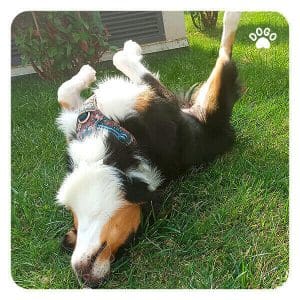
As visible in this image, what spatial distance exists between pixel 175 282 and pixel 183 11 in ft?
3.41

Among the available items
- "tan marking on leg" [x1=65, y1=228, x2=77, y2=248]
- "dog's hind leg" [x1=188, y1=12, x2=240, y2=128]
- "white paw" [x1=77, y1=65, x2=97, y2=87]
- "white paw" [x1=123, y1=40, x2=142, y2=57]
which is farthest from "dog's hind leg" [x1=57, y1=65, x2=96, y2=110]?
"tan marking on leg" [x1=65, y1=228, x2=77, y2=248]

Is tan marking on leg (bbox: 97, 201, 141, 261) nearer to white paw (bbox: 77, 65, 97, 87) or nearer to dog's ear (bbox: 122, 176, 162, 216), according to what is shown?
dog's ear (bbox: 122, 176, 162, 216)

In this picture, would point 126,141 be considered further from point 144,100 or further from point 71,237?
point 71,237

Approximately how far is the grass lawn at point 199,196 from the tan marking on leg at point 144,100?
0.20 meters

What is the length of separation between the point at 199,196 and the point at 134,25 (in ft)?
2.42

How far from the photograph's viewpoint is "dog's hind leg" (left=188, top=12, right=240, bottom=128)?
Result: 2705 mm

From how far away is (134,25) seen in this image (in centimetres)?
252

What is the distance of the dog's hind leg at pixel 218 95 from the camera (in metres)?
2.71

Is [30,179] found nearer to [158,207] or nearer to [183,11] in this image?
[158,207]

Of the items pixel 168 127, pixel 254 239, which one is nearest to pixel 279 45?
pixel 168 127

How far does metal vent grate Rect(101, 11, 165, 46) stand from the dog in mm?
57
